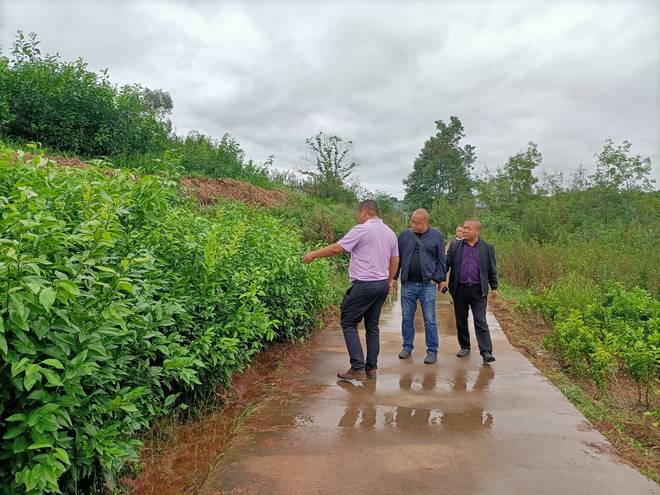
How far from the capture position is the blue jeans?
568cm

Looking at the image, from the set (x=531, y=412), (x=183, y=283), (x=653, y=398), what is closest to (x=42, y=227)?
(x=183, y=283)

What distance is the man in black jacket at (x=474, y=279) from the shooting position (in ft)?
18.8

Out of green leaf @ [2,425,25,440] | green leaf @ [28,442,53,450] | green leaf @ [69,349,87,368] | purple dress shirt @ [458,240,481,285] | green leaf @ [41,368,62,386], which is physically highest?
purple dress shirt @ [458,240,481,285]

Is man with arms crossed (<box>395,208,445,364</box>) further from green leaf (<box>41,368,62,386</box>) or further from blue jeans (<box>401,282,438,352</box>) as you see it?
green leaf (<box>41,368,62,386</box>)

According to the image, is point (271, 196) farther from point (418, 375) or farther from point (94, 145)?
point (418, 375)

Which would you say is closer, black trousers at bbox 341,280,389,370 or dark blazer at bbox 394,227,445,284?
black trousers at bbox 341,280,389,370

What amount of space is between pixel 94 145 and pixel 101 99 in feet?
3.15

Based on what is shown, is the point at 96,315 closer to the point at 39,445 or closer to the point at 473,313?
the point at 39,445

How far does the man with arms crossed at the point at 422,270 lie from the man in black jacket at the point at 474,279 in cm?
27

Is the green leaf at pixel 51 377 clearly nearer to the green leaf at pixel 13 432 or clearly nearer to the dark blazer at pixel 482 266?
the green leaf at pixel 13 432

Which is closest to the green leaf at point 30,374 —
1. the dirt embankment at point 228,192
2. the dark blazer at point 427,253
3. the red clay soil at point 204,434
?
the red clay soil at point 204,434

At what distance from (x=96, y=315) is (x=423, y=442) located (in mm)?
2366

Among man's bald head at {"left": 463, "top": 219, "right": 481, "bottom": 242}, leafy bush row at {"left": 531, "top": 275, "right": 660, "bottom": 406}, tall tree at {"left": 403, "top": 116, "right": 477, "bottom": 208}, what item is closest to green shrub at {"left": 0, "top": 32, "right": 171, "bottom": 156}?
man's bald head at {"left": 463, "top": 219, "right": 481, "bottom": 242}

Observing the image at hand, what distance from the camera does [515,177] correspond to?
3284 centimetres
